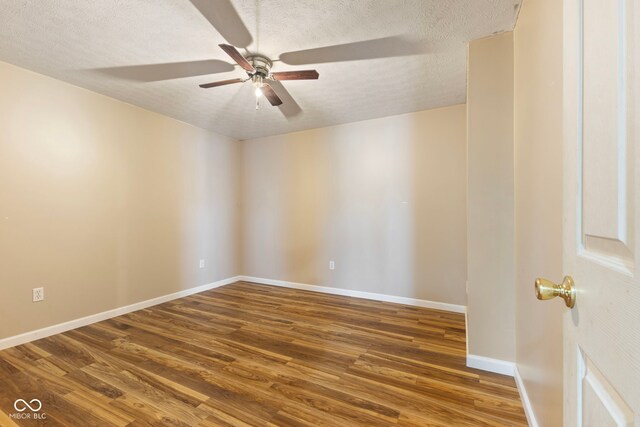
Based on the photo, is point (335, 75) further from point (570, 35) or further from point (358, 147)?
point (570, 35)

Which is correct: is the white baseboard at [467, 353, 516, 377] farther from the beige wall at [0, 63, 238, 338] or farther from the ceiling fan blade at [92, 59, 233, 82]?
the beige wall at [0, 63, 238, 338]

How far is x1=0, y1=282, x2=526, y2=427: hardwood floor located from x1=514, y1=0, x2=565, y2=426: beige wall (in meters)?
0.42

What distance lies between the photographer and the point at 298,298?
11.8ft

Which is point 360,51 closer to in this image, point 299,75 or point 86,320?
point 299,75

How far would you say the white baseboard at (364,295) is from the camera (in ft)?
10.1

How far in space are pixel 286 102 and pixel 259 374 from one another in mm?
2612

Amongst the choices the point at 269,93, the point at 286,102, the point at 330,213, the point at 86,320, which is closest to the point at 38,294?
the point at 86,320

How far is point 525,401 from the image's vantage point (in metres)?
1.50

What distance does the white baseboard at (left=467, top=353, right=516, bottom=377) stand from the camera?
1830 mm

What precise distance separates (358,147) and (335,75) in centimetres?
129

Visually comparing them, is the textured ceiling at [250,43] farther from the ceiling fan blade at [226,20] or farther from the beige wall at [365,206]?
the beige wall at [365,206]

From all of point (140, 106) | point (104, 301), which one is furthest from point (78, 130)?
point (104, 301)

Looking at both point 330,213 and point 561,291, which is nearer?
point 561,291

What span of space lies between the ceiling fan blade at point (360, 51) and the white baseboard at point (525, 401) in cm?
236
